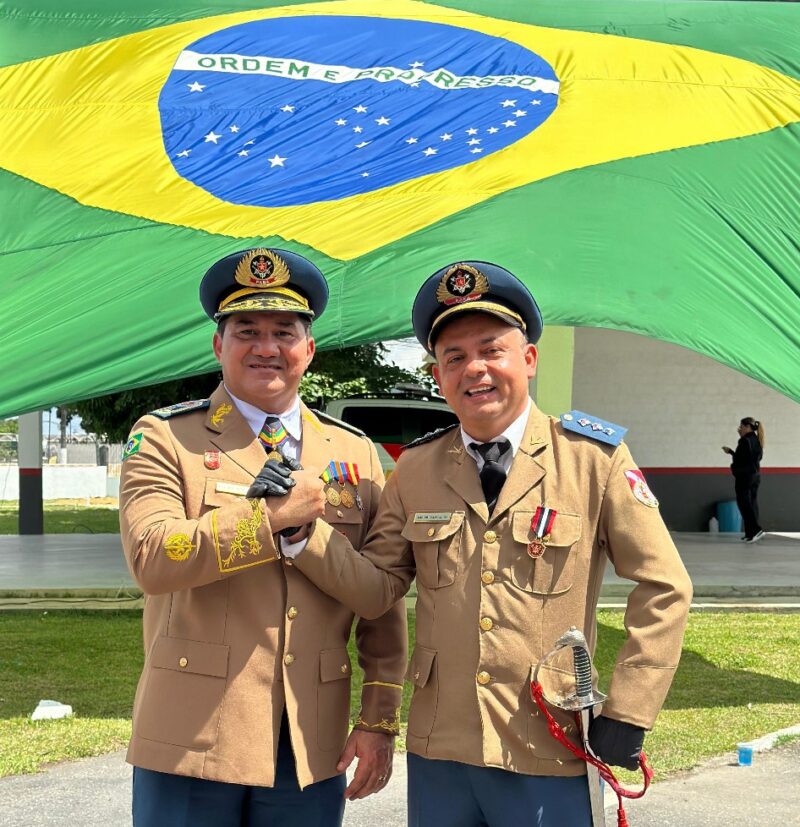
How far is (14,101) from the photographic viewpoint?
7172 mm

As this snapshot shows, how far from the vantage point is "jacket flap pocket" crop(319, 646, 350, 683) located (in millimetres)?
2314

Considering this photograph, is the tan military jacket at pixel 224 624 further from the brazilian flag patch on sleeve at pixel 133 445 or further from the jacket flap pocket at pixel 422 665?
the jacket flap pocket at pixel 422 665

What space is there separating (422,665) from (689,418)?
14381mm

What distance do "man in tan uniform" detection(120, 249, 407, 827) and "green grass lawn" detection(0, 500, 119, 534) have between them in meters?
13.1

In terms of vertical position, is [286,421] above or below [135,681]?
above

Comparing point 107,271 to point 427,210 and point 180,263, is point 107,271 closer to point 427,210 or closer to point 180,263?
point 180,263

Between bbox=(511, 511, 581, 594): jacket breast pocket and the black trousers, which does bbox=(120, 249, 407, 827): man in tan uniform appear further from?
the black trousers

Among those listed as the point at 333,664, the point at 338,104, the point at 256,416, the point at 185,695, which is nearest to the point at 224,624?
the point at 185,695

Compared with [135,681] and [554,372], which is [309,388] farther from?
[135,681]

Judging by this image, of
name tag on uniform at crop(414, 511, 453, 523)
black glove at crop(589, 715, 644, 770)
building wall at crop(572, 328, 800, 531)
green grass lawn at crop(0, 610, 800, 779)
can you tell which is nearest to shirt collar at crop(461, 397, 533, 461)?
name tag on uniform at crop(414, 511, 453, 523)

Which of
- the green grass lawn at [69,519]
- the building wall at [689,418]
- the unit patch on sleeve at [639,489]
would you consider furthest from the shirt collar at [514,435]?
the building wall at [689,418]

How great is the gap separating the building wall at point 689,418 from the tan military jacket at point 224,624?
13.7 meters

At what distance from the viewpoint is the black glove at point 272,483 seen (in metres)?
2.09

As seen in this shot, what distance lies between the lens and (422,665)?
7.39 feet
